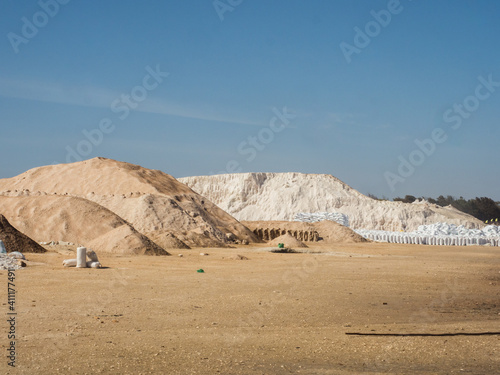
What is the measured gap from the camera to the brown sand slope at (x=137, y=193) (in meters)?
36.4

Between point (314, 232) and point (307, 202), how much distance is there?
29.9m

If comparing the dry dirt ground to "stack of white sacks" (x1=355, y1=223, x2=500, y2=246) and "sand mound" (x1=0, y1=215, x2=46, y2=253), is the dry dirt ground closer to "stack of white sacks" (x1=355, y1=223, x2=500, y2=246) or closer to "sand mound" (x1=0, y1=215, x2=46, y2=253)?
"sand mound" (x1=0, y1=215, x2=46, y2=253)

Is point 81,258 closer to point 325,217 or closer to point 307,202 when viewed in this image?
point 325,217

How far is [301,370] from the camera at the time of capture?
636cm

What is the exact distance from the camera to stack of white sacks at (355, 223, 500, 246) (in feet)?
144

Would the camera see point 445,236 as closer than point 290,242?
No

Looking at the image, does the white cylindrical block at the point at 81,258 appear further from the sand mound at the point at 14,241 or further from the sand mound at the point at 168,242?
the sand mound at the point at 168,242

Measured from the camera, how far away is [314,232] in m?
46.3

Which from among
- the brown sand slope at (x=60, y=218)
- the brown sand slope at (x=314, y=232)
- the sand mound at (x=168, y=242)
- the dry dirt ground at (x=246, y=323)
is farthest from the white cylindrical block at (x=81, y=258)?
the brown sand slope at (x=314, y=232)

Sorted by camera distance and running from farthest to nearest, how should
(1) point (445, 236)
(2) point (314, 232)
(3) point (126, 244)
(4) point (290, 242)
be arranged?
(2) point (314, 232), (1) point (445, 236), (4) point (290, 242), (3) point (126, 244)

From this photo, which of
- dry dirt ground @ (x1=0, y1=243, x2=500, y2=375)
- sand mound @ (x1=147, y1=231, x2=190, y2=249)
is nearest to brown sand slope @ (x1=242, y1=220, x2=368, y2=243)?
sand mound @ (x1=147, y1=231, x2=190, y2=249)

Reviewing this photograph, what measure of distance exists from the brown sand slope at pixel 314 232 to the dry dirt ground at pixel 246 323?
29.4m

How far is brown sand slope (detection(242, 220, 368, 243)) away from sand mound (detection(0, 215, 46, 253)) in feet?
86.7

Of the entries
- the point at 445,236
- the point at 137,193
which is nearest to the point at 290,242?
the point at 137,193
